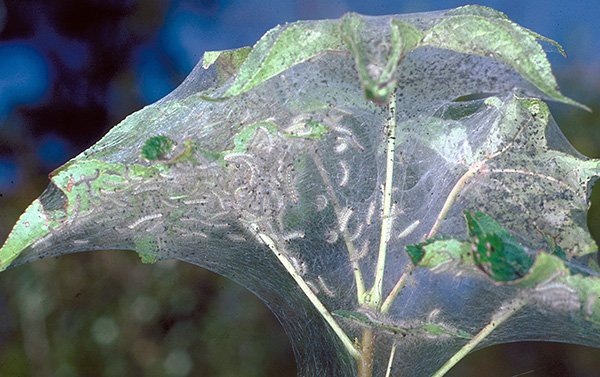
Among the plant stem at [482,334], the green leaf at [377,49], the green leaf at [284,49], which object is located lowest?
the plant stem at [482,334]

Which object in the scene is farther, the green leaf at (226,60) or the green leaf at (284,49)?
the green leaf at (226,60)

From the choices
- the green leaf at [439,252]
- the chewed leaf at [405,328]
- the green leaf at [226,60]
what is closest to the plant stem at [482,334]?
the chewed leaf at [405,328]

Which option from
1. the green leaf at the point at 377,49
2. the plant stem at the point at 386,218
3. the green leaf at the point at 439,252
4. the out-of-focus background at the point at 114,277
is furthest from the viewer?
the out-of-focus background at the point at 114,277

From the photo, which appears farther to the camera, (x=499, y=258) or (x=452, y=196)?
(x=452, y=196)

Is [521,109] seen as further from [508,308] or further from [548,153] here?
[508,308]

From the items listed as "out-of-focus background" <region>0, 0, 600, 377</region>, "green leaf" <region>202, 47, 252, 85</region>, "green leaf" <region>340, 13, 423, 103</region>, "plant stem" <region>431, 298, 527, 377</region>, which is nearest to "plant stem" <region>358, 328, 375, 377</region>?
"plant stem" <region>431, 298, 527, 377</region>

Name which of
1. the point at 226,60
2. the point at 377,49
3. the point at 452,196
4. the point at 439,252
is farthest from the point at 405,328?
the point at 226,60

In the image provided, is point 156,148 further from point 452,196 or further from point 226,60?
point 452,196

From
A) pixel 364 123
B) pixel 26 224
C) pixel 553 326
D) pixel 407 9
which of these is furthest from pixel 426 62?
pixel 407 9

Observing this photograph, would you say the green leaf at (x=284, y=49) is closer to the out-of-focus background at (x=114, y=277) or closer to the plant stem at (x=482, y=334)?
the plant stem at (x=482, y=334)
